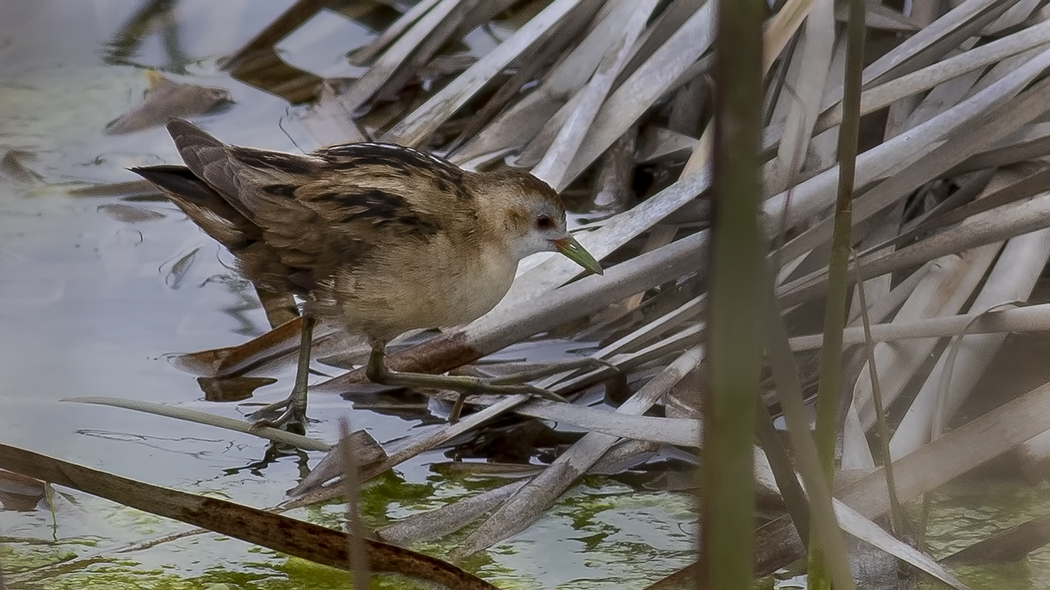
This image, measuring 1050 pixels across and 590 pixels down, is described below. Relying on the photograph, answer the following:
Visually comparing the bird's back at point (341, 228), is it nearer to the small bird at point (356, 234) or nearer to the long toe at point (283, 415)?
the small bird at point (356, 234)

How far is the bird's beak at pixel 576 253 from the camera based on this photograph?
298 centimetres

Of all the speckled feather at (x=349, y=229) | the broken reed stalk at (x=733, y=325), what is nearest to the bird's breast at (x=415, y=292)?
the speckled feather at (x=349, y=229)

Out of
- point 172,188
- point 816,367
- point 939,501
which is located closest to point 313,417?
point 172,188

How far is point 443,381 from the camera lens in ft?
9.46

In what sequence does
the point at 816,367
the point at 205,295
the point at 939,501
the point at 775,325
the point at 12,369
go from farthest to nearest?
the point at 205,295
the point at 12,369
the point at 816,367
the point at 939,501
the point at 775,325

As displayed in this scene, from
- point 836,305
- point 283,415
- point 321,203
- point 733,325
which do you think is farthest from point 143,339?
point 733,325

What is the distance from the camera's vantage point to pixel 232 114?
172 inches

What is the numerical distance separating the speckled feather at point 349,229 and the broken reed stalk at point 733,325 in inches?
81.1

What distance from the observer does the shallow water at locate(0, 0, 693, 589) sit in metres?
2.34

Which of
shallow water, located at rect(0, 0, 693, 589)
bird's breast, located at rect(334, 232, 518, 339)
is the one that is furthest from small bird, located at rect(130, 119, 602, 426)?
shallow water, located at rect(0, 0, 693, 589)

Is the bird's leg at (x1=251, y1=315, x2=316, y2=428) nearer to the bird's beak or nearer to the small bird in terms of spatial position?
the small bird

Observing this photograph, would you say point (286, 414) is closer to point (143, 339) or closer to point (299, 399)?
point (299, 399)

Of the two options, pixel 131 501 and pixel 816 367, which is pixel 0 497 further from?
pixel 816 367

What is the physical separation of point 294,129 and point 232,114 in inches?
12.1
